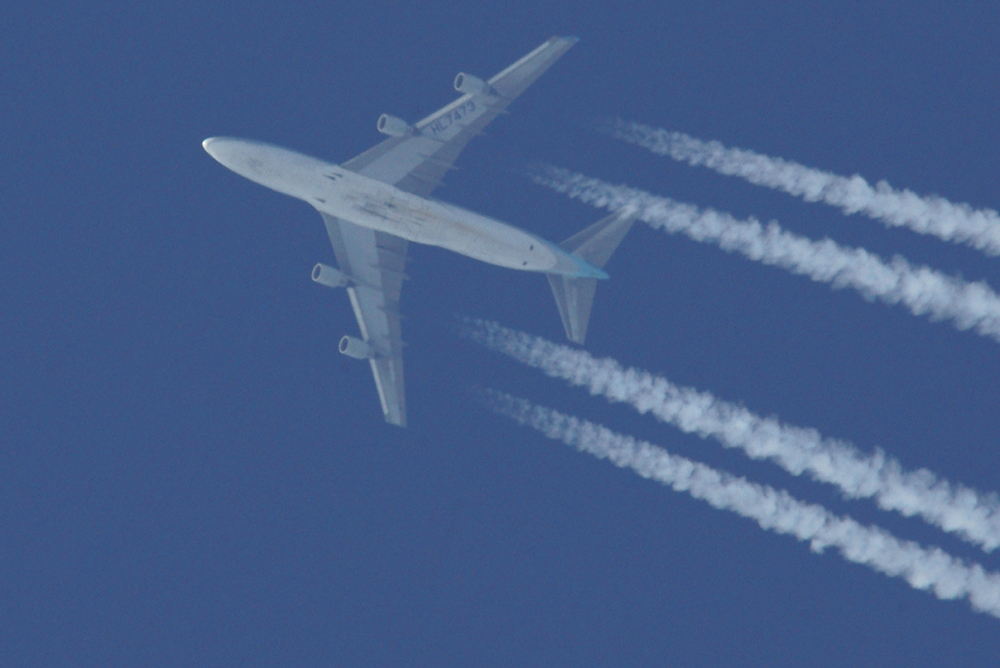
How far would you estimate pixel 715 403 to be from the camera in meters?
58.4

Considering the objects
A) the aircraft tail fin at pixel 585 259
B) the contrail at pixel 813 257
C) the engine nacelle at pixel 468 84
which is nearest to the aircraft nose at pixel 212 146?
the engine nacelle at pixel 468 84

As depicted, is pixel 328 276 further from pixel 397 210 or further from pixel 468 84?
pixel 468 84

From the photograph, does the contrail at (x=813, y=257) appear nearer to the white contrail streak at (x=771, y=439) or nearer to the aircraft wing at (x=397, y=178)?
the aircraft wing at (x=397, y=178)

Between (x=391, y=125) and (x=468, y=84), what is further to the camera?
(x=391, y=125)

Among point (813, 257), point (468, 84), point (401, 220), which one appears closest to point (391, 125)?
point (468, 84)

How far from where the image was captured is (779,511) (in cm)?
5744

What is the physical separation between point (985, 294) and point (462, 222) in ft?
84.7

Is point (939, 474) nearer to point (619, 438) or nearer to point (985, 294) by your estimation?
point (985, 294)

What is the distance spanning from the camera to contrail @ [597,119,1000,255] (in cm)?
5675

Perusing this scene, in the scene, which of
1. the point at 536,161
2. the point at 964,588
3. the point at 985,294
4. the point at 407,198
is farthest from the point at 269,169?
the point at 964,588

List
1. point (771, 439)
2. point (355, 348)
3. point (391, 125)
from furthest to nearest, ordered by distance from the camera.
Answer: point (355, 348)
point (391, 125)
point (771, 439)

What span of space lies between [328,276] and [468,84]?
39.6 feet

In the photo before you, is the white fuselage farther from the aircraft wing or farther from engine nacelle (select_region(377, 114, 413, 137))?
engine nacelle (select_region(377, 114, 413, 137))

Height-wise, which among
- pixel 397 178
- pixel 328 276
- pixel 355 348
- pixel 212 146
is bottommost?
pixel 355 348
